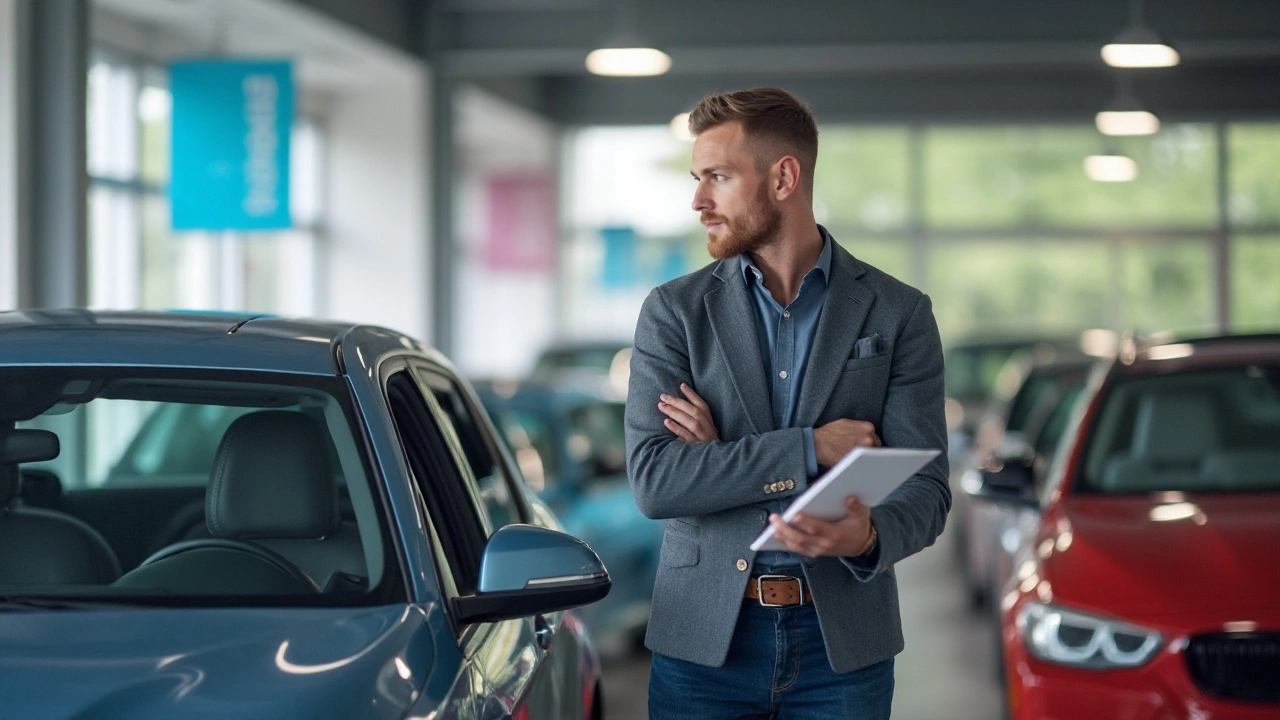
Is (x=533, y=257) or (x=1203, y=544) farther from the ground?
(x=533, y=257)

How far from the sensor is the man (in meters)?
2.60

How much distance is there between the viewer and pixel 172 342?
113 inches

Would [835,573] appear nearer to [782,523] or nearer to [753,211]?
[782,523]

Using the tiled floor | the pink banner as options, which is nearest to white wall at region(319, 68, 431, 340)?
the tiled floor

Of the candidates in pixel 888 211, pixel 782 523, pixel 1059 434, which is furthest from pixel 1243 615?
pixel 888 211

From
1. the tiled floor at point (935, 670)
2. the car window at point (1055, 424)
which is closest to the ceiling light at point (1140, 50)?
the car window at point (1055, 424)

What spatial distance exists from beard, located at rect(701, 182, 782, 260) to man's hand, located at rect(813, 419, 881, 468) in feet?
1.14

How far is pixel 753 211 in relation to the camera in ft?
8.86

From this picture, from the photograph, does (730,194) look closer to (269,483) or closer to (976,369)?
(269,483)

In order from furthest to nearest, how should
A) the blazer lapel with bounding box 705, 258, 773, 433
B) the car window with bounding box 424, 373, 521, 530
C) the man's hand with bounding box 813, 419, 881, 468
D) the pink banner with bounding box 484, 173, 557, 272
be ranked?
the pink banner with bounding box 484, 173, 557, 272, the car window with bounding box 424, 373, 521, 530, the blazer lapel with bounding box 705, 258, 773, 433, the man's hand with bounding box 813, 419, 881, 468

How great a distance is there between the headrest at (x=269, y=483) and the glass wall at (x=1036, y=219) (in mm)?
17428

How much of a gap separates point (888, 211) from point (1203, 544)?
56.5 ft

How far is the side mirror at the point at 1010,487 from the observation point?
5078mm

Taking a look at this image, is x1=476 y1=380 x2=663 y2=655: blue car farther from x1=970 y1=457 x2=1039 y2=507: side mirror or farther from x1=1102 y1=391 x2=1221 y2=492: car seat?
x1=1102 y1=391 x2=1221 y2=492: car seat
